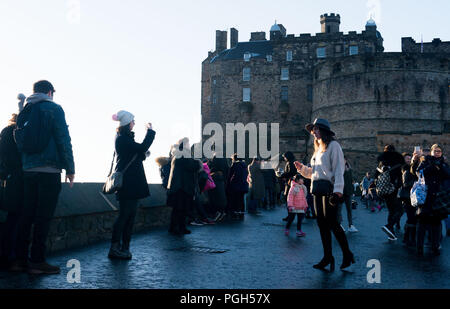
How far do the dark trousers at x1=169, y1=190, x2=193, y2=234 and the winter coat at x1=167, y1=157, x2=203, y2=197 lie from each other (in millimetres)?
88

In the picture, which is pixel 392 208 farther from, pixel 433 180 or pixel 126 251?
pixel 126 251

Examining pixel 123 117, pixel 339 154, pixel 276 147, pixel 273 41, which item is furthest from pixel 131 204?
pixel 273 41

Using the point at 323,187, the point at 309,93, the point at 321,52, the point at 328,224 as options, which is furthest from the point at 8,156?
the point at 321,52

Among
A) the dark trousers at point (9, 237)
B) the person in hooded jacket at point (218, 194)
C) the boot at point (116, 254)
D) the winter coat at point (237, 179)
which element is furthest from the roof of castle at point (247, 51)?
the dark trousers at point (9, 237)

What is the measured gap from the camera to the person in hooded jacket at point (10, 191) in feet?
16.4

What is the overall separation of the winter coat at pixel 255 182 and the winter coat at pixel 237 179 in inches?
73.8

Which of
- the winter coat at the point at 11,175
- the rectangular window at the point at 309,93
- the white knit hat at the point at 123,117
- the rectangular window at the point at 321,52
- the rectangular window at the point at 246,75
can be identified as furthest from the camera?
the rectangular window at the point at 246,75

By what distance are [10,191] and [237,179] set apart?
760 cm

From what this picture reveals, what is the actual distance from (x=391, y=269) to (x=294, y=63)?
51511 millimetres

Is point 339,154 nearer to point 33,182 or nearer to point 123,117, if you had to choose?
point 123,117

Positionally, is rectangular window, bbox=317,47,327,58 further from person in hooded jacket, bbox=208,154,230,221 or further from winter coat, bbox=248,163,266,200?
person in hooded jacket, bbox=208,154,230,221

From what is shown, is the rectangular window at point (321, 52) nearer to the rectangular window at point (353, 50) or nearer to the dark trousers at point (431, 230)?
the rectangular window at point (353, 50)

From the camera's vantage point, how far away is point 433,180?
22.6ft

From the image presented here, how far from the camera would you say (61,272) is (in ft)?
16.1
